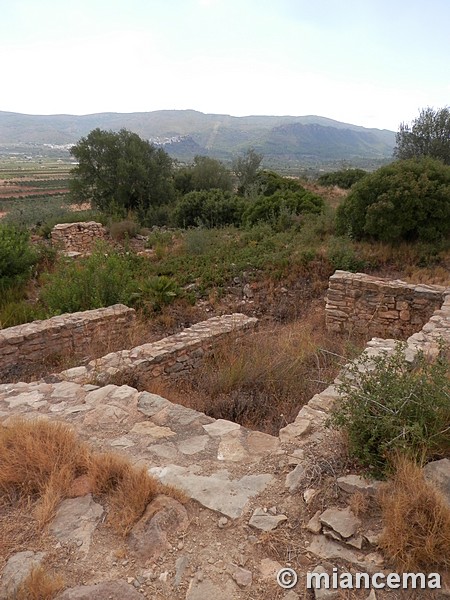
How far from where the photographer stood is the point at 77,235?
12.9 m

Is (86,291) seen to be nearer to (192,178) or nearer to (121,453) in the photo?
(121,453)

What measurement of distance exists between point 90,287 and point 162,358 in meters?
2.95

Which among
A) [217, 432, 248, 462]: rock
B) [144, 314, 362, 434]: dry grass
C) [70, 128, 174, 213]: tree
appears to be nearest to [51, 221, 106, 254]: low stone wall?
[70, 128, 174, 213]: tree

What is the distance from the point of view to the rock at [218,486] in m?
2.36

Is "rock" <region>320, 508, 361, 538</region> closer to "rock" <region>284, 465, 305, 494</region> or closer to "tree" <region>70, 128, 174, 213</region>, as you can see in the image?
"rock" <region>284, 465, 305, 494</region>

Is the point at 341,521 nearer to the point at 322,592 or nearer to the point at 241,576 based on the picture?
the point at 322,592

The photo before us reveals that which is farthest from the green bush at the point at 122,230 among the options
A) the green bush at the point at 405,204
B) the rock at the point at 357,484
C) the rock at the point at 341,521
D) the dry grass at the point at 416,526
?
the dry grass at the point at 416,526

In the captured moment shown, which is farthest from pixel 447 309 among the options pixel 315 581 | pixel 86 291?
pixel 86 291

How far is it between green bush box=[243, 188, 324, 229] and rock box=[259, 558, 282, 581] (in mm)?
11076

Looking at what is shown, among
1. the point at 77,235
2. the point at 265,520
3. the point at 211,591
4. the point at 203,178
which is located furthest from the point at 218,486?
the point at 203,178

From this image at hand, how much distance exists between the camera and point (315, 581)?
74.4 inches

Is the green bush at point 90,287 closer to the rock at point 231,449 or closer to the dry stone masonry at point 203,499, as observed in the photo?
the dry stone masonry at point 203,499

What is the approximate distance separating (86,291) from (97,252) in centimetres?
115

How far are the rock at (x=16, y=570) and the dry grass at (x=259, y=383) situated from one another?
2027 millimetres
